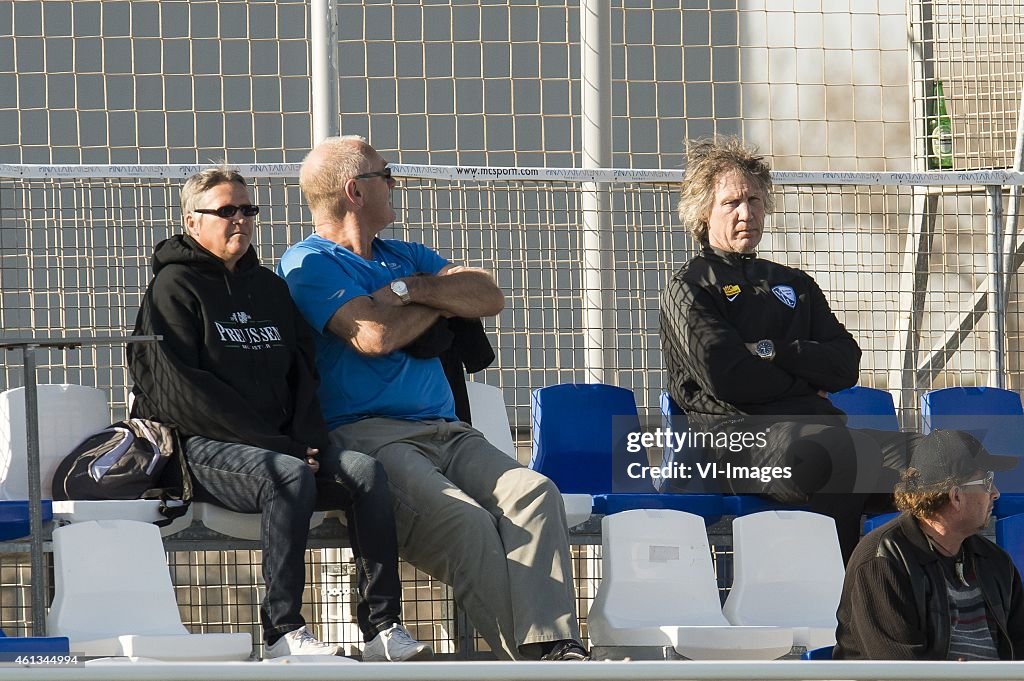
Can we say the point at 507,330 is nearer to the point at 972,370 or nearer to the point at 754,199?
the point at 754,199

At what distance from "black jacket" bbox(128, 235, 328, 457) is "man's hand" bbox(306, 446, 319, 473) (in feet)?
0.06

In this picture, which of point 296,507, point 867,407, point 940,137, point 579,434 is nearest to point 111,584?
point 296,507

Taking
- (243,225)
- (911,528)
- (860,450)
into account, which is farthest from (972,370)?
(243,225)

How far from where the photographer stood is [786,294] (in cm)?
540

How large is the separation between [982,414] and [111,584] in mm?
3153

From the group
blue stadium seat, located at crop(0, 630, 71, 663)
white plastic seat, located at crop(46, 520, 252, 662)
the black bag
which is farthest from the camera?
the black bag

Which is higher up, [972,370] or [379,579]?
[972,370]

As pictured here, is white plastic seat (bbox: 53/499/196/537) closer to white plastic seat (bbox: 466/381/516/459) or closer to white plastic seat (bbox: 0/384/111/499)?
white plastic seat (bbox: 0/384/111/499)

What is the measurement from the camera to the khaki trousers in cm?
430

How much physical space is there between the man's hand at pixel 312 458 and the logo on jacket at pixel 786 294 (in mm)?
1695

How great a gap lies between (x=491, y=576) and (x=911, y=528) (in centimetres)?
115

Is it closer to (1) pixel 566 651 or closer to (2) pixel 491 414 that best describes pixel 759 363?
(2) pixel 491 414

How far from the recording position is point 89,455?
180 inches

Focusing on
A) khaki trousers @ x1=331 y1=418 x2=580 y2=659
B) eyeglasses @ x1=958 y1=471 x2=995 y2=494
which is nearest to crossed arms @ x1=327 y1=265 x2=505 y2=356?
khaki trousers @ x1=331 y1=418 x2=580 y2=659
